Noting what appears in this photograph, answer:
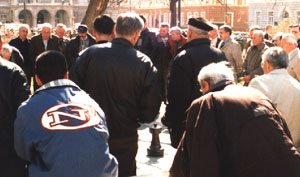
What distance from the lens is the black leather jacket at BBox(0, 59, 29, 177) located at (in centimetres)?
416

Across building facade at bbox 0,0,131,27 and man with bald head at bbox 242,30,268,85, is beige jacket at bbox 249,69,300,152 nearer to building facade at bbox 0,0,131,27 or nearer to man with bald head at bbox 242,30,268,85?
man with bald head at bbox 242,30,268,85

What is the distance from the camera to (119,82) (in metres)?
5.13

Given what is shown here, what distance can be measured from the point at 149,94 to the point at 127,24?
29.9 inches

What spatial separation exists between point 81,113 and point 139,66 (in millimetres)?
1971

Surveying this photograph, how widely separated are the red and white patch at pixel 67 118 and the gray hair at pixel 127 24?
211 cm

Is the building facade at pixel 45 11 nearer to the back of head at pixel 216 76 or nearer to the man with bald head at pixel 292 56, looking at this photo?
the man with bald head at pixel 292 56

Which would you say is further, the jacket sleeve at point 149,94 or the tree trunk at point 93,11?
the tree trunk at point 93,11

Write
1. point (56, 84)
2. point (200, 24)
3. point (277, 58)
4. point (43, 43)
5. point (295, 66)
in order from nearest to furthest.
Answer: point (56, 84)
point (277, 58)
point (200, 24)
point (295, 66)
point (43, 43)

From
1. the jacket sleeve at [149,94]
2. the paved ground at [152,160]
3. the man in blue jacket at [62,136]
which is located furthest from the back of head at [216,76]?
the paved ground at [152,160]

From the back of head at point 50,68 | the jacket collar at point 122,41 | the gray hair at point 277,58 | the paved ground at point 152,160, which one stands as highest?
the jacket collar at point 122,41

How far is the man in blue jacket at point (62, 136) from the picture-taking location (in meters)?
3.15

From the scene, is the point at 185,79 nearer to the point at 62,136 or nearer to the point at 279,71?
the point at 279,71

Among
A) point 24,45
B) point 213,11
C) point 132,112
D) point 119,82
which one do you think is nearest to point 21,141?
point 119,82

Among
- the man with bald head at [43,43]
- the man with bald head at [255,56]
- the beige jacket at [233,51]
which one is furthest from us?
the man with bald head at [43,43]
